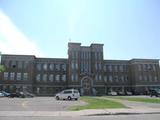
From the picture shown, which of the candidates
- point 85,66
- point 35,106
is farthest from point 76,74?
point 35,106

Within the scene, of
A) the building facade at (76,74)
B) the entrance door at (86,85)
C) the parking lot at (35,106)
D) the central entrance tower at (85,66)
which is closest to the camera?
the parking lot at (35,106)

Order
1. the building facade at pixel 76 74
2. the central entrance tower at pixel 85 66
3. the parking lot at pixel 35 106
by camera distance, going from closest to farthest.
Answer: the parking lot at pixel 35 106 < the building facade at pixel 76 74 < the central entrance tower at pixel 85 66

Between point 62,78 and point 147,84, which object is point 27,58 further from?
point 147,84

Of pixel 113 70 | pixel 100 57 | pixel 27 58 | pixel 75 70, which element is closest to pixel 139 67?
pixel 113 70

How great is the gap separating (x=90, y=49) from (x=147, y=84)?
25.1 metres

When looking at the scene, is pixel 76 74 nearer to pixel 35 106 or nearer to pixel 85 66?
pixel 85 66

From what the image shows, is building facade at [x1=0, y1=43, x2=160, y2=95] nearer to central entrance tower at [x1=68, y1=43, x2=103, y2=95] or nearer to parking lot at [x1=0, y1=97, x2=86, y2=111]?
central entrance tower at [x1=68, y1=43, x2=103, y2=95]

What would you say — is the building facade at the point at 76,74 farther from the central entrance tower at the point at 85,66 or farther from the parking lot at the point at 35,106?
the parking lot at the point at 35,106

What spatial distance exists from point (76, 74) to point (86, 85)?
5207mm

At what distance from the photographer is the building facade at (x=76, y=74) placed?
78.8m

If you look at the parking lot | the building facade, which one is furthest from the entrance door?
the parking lot

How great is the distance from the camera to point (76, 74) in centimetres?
8069

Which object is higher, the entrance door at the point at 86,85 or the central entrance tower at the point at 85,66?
the central entrance tower at the point at 85,66

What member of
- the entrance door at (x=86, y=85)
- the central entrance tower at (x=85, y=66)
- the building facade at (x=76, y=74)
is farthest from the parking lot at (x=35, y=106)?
the entrance door at (x=86, y=85)
